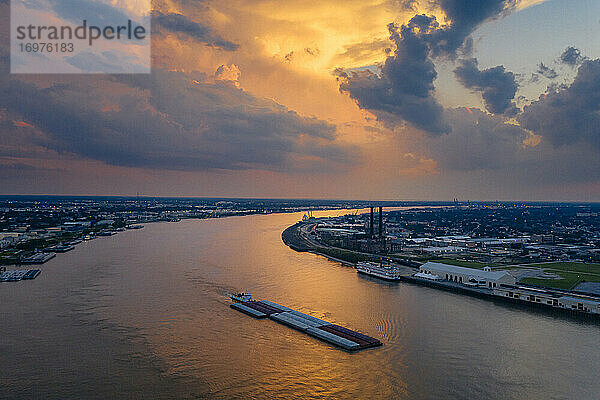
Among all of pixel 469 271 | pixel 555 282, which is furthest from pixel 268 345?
pixel 555 282

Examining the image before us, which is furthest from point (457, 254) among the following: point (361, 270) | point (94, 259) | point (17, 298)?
point (17, 298)

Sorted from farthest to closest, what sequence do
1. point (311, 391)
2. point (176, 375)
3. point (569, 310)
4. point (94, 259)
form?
1. point (94, 259)
2. point (569, 310)
3. point (176, 375)
4. point (311, 391)

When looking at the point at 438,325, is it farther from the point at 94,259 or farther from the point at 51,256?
the point at 51,256

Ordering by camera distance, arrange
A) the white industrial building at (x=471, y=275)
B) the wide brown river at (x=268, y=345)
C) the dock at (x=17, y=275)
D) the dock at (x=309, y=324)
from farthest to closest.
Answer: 1. the dock at (x=17, y=275)
2. the white industrial building at (x=471, y=275)
3. the dock at (x=309, y=324)
4. the wide brown river at (x=268, y=345)

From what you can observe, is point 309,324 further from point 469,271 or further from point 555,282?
point 555,282

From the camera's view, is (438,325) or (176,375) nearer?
(176,375)

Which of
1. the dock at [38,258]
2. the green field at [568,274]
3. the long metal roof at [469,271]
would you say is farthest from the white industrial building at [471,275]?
the dock at [38,258]

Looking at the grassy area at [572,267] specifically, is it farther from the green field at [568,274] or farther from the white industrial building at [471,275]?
the white industrial building at [471,275]
